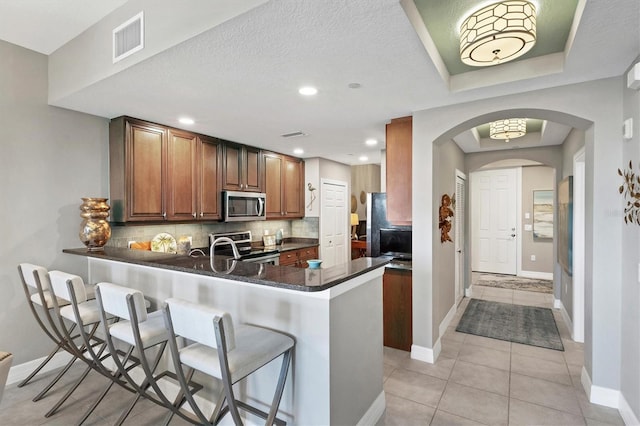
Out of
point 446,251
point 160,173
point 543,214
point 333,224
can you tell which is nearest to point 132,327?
point 160,173

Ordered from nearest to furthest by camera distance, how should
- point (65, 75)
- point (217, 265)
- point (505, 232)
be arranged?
1. point (217, 265)
2. point (65, 75)
3. point (505, 232)

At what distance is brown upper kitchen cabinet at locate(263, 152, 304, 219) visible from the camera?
516 centimetres

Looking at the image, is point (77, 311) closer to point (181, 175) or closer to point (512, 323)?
point (181, 175)

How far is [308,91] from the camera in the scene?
2.57 metres

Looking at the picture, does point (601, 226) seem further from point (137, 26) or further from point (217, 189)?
point (217, 189)

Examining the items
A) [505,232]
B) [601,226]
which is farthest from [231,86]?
[505,232]

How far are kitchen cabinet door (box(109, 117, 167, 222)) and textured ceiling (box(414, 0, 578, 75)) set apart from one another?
2.93 metres

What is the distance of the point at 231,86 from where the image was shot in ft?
8.10

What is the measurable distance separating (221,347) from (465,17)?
221cm

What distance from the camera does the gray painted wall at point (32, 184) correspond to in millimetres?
2672

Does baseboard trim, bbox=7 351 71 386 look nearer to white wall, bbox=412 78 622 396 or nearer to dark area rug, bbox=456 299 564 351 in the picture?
dark area rug, bbox=456 299 564 351

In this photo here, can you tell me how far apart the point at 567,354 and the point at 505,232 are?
4.29 meters

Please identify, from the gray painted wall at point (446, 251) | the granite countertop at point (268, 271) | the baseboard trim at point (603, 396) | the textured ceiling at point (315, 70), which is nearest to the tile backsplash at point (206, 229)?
the granite countertop at point (268, 271)

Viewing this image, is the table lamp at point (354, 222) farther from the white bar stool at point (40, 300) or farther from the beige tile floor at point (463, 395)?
the white bar stool at point (40, 300)
